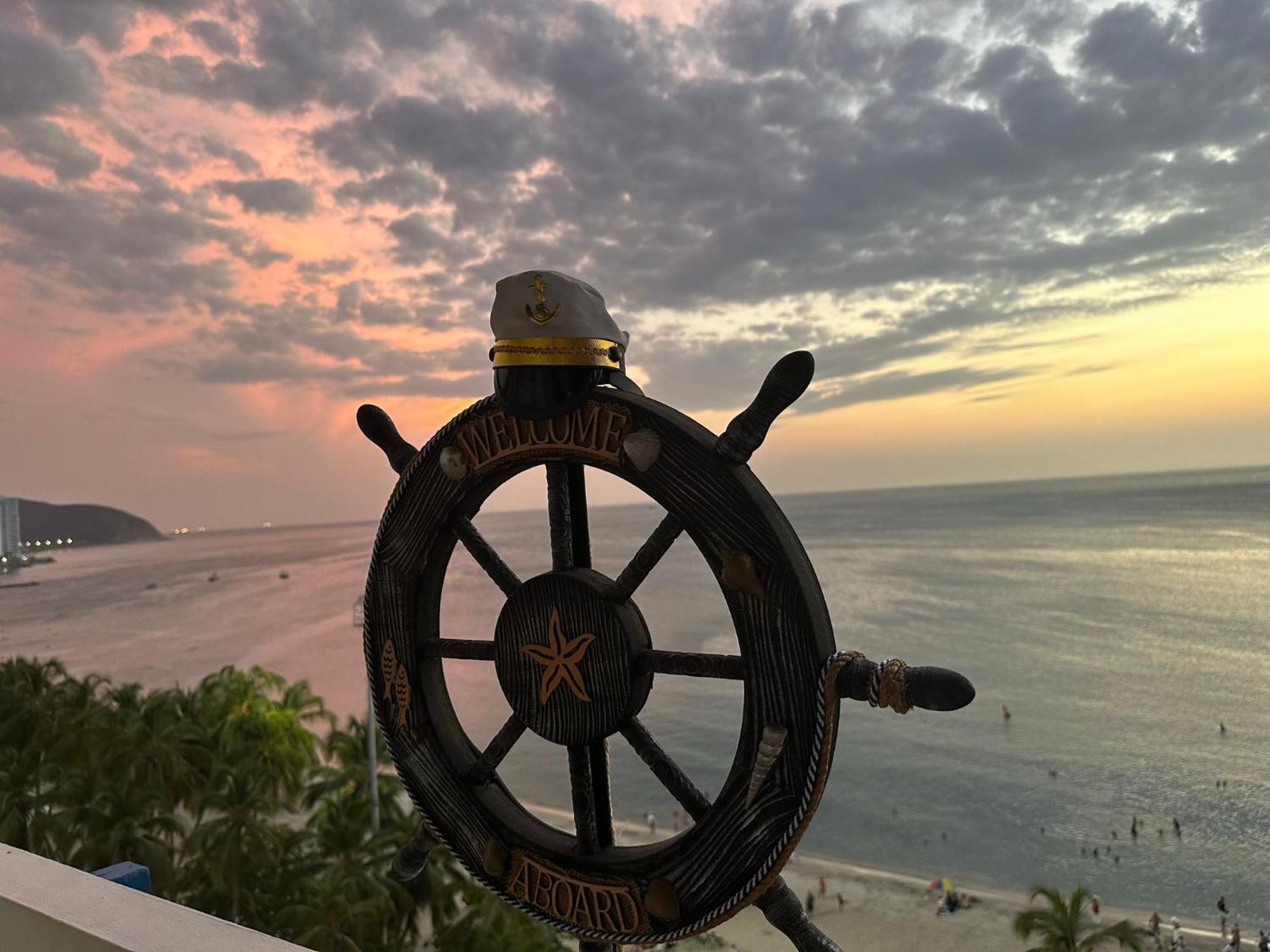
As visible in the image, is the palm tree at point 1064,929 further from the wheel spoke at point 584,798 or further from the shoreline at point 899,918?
the wheel spoke at point 584,798

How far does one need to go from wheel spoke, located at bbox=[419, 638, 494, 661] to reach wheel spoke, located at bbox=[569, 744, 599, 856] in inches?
11.1

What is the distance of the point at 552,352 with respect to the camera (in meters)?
1.77

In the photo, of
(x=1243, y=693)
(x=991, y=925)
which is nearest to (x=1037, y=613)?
(x=1243, y=693)

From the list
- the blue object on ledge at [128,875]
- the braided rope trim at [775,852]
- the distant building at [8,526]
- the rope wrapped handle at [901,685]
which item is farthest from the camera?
the distant building at [8,526]

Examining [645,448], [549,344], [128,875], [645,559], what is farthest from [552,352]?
[128,875]

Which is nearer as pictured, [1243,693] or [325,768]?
[325,768]

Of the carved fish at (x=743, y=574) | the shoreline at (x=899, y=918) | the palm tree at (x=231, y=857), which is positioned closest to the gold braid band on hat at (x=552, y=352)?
the carved fish at (x=743, y=574)

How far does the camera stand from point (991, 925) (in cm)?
2067

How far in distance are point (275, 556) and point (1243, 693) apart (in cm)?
10657

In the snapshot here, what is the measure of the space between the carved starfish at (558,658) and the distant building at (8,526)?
129 feet

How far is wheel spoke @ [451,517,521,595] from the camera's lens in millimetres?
1982

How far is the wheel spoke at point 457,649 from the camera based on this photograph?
1955mm

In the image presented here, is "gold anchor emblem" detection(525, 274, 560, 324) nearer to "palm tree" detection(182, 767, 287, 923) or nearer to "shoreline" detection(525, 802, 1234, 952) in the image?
"palm tree" detection(182, 767, 287, 923)

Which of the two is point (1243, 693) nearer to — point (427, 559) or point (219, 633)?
point (427, 559)
